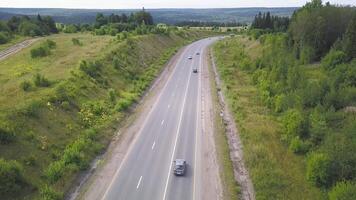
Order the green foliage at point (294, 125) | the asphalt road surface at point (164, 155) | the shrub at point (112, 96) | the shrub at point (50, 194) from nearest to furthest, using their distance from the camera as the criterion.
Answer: the shrub at point (50, 194), the asphalt road surface at point (164, 155), the green foliage at point (294, 125), the shrub at point (112, 96)

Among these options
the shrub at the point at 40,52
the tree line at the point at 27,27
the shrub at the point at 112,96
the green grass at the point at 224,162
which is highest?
the tree line at the point at 27,27

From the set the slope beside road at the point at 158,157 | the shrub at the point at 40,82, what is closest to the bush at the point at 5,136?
the slope beside road at the point at 158,157

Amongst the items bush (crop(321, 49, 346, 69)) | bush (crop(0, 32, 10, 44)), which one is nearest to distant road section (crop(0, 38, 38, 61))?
bush (crop(0, 32, 10, 44))

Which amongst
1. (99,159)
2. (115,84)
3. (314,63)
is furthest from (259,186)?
(314,63)

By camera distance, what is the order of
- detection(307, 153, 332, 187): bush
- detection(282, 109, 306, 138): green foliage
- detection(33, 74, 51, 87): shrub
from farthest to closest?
detection(33, 74, 51, 87): shrub → detection(282, 109, 306, 138): green foliage → detection(307, 153, 332, 187): bush

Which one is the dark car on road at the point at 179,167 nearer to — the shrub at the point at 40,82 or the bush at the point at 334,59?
the shrub at the point at 40,82

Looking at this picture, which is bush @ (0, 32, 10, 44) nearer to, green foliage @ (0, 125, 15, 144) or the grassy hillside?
the grassy hillside

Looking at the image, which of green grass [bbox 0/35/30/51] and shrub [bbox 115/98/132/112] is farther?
green grass [bbox 0/35/30/51]

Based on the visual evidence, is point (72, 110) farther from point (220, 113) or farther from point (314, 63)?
point (314, 63)
